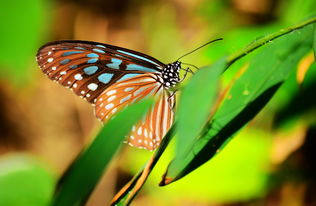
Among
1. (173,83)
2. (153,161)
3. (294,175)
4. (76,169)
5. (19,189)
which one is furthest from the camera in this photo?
(294,175)

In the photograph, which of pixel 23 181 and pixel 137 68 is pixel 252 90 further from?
pixel 137 68

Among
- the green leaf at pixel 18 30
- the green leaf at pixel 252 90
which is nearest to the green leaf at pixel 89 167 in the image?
the green leaf at pixel 252 90

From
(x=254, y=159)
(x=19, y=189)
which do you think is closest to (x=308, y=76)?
(x=254, y=159)

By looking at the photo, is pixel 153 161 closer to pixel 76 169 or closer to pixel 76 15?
pixel 76 169

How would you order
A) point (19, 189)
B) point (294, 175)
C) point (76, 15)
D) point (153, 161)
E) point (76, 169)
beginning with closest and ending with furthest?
1. point (76, 169)
2. point (153, 161)
3. point (19, 189)
4. point (294, 175)
5. point (76, 15)

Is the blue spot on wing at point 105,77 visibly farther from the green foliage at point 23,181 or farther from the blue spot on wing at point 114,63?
the green foliage at point 23,181

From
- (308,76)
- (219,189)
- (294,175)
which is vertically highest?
(308,76)
